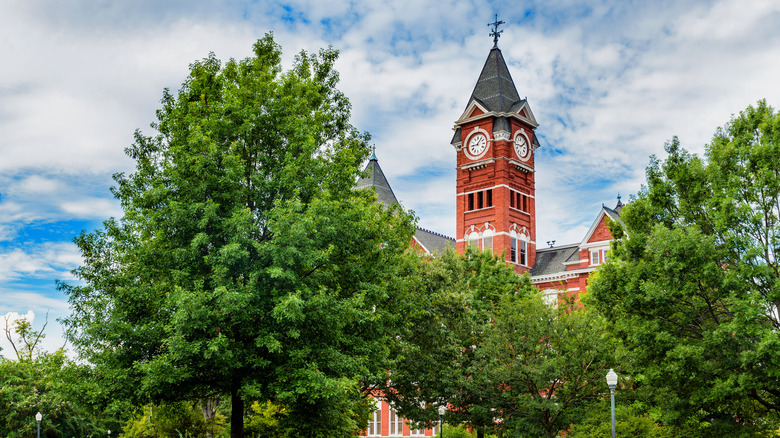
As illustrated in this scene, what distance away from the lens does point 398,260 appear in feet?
88.9

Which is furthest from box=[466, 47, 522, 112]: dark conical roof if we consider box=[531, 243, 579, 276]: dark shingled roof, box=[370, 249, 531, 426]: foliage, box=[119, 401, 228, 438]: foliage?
box=[119, 401, 228, 438]: foliage

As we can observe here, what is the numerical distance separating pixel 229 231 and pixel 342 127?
9067 mm

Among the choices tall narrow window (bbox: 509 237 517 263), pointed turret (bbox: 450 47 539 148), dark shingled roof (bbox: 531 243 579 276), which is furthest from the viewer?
pointed turret (bbox: 450 47 539 148)

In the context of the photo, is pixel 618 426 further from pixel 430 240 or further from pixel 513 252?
pixel 430 240

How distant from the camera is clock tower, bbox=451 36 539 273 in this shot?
68438mm

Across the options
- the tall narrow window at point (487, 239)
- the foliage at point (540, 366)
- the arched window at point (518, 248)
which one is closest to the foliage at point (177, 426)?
the foliage at point (540, 366)

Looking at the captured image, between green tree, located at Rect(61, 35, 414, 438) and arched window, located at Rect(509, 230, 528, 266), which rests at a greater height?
arched window, located at Rect(509, 230, 528, 266)

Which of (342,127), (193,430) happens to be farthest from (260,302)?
(193,430)

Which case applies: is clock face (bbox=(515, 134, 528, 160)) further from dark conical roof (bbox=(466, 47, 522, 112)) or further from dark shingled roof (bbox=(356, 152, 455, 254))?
dark shingled roof (bbox=(356, 152, 455, 254))

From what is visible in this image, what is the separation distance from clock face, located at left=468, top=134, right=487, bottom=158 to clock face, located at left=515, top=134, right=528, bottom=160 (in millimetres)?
3378

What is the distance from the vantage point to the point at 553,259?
66875mm

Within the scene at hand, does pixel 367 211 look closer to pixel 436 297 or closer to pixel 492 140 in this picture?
pixel 436 297

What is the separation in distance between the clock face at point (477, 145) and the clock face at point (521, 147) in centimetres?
338

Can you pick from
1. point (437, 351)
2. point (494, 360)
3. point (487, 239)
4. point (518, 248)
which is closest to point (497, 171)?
point (487, 239)
